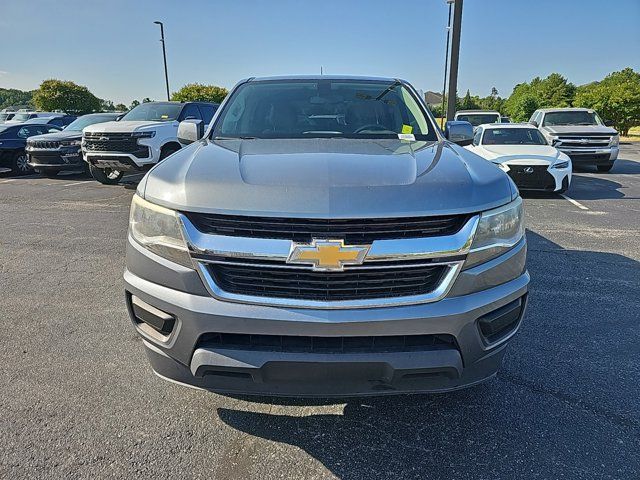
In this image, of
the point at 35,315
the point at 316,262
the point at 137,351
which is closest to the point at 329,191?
the point at 316,262

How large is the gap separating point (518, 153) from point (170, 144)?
23.7ft

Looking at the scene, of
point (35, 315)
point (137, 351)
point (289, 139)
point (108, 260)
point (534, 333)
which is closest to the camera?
point (289, 139)

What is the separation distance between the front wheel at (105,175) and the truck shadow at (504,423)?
30.4 feet

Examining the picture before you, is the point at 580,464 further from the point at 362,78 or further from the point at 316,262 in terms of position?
the point at 362,78

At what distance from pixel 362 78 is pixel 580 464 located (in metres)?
3.09

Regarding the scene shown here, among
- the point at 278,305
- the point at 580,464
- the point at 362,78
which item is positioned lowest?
the point at 580,464

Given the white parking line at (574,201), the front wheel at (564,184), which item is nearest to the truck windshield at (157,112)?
the front wheel at (564,184)

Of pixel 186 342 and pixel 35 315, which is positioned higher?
pixel 186 342

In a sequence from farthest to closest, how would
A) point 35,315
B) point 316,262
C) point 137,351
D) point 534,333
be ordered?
1. point 35,315
2. point 534,333
3. point 137,351
4. point 316,262

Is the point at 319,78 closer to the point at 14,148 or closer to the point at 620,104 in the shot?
the point at 14,148

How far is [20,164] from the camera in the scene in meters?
12.6

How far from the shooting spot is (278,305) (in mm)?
1836

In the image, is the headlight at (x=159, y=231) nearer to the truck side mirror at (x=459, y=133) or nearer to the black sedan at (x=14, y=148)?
the truck side mirror at (x=459, y=133)

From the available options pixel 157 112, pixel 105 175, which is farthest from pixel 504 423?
pixel 105 175
